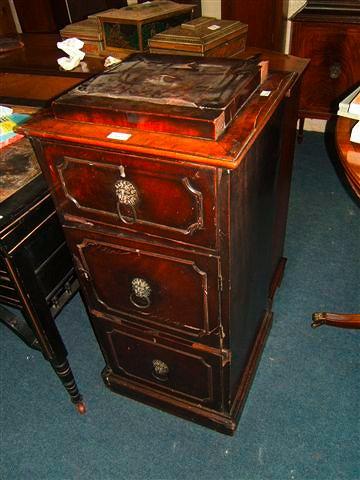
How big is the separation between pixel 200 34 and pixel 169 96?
61cm

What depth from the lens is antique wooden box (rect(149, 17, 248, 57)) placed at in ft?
4.66

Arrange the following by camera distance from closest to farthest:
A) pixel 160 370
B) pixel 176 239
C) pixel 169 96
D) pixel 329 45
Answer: pixel 169 96, pixel 176 239, pixel 160 370, pixel 329 45

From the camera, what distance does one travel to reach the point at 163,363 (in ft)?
4.96

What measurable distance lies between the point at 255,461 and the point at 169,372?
0.46m

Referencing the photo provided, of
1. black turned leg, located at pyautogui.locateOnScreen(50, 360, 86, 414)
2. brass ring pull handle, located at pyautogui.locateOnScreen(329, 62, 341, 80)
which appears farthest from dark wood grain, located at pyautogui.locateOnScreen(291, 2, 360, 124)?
black turned leg, located at pyautogui.locateOnScreen(50, 360, 86, 414)

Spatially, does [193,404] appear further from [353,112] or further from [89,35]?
[89,35]

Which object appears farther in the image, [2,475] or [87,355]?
[87,355]

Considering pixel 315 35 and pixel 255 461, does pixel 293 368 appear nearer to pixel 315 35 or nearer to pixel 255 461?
pixel 255 461

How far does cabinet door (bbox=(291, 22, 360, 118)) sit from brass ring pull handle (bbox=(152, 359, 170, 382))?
204 centimetres

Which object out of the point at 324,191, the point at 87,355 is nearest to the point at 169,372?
the point at 87,355

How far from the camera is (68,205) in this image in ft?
3.87

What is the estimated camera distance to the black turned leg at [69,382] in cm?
155

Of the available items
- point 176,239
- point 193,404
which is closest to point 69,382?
point 193,404

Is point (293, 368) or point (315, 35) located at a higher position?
point (315, 35)
